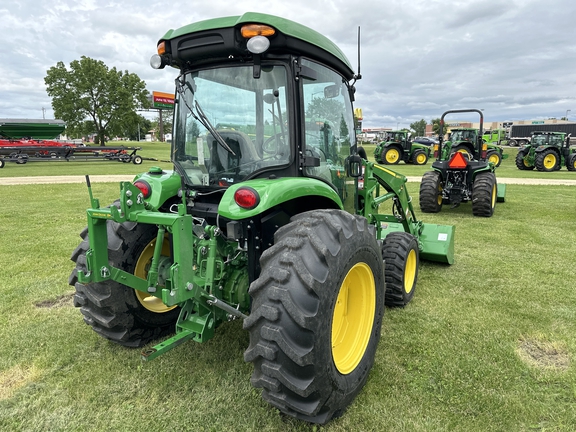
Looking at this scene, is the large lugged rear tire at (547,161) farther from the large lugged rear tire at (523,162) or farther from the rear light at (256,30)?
the rear light at (256,30)

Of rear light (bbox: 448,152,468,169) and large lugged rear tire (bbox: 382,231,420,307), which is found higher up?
rear light (bbox: 448,152,468,169)

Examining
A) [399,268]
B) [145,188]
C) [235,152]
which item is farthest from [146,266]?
[399,268]

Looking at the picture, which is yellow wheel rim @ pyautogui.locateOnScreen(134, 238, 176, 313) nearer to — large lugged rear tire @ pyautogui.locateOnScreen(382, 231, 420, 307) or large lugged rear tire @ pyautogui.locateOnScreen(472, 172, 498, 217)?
large lugged rear tire @ pyautogui.locateOnScreen(382, 231, 420, 307)

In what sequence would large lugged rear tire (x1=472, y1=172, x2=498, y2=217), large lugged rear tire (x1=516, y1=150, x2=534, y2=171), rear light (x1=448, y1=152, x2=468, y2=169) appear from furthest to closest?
1. large lugged rear tire (x1=516, y1=150, x2=534, y2=171)
2. rear light (x1=448, y1=152, x2=468, y2=169)
3. large lugged rear tire (x1=472, y1=172, x2=498, y2=217)

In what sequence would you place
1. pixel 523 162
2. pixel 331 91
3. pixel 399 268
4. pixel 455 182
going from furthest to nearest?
1. pixel 523 162
2. pixel 455 182
3. pixel 399 268
4. pixel 331 91

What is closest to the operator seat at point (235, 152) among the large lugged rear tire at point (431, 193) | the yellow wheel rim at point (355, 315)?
the yellow wheel rim at point (355, 315)

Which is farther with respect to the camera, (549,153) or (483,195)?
(549,153)

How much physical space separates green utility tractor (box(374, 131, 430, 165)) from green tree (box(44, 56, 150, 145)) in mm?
28619

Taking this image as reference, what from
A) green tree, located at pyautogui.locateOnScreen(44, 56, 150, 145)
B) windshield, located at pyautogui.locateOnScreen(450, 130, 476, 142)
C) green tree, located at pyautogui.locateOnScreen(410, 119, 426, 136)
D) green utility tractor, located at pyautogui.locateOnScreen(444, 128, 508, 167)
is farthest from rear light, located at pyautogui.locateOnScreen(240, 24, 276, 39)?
green tree, located at pyautogui.locateOnScreen(410, 119, 426, 136)

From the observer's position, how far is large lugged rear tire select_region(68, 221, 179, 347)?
2844mm

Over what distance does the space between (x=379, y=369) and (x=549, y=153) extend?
2240 cm

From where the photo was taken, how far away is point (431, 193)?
912cm

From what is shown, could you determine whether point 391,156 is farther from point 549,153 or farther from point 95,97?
point 95,97

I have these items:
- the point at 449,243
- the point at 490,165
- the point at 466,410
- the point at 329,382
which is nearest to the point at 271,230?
the point at 329,382
